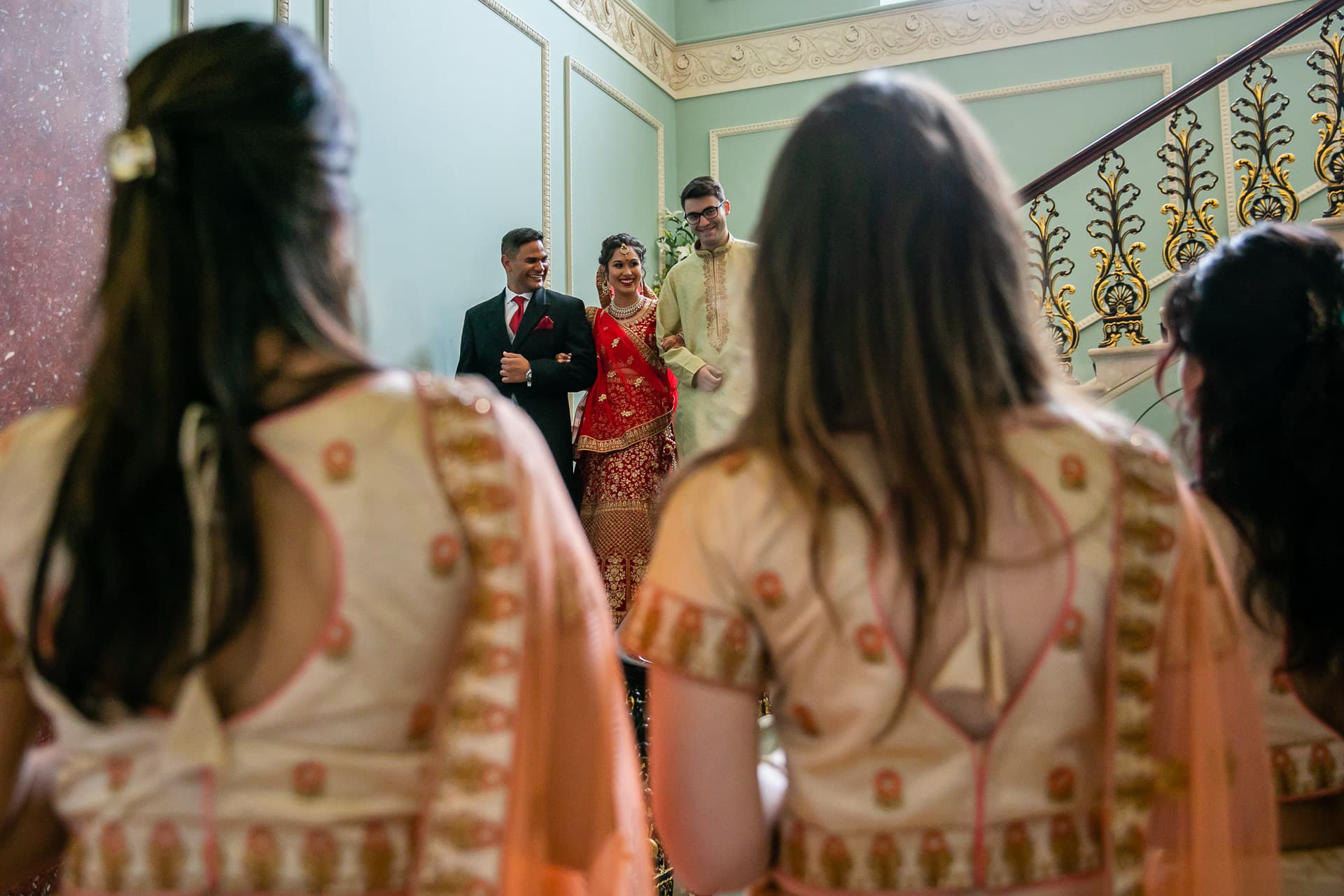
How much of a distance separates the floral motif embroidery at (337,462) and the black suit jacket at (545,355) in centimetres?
380

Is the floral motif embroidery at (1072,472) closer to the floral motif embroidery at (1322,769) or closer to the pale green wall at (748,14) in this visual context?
the floral motif embroidery at (1322,769)

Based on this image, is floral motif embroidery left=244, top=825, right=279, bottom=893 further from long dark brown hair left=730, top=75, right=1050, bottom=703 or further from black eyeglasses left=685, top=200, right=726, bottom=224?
black eyeglasses left=685, top=200, right=726, bottom=224

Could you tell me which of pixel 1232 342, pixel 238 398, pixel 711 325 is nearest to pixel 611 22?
pixel 711 325

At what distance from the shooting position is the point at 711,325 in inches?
198

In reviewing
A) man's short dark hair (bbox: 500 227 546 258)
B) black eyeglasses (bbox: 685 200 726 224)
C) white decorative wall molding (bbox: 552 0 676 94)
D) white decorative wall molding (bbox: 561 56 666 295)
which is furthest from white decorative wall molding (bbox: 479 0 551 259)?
black eyeglasses (bbox: 685 200 726 224)

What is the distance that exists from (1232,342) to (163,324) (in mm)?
1233

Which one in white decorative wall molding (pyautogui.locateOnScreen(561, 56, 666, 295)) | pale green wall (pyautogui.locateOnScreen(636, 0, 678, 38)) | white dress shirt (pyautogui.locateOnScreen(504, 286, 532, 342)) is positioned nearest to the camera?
white dress shirt (pyautogui.locateOnScreen(504, 286, 532, 342))

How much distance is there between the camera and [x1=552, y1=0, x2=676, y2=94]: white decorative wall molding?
6875 mm

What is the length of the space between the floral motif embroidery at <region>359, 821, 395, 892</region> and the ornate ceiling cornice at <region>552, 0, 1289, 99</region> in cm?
645

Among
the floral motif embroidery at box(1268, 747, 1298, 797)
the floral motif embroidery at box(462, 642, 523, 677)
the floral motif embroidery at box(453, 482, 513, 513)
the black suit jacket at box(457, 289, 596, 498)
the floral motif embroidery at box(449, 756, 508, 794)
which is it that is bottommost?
the floral motif embroidery at box(1268, 747, 1298, 797)

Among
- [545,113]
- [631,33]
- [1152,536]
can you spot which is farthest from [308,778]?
[631,33]

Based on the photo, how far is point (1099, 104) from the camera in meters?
→ 7.07

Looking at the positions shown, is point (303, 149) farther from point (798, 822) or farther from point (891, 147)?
point (798, 822)

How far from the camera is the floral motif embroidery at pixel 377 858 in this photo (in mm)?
874
